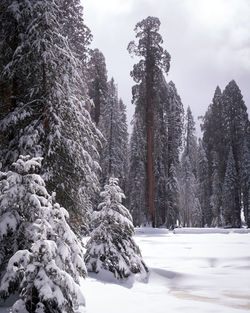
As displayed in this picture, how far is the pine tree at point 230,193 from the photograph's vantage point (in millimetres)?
35878

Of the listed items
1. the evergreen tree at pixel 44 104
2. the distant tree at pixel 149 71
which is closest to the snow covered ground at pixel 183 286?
the evergreen tree at pixel 44 104

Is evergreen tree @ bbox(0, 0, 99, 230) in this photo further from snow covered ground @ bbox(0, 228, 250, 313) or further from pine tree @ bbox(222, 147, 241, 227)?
pine tree @ bbox(222, 147, 241, 227)

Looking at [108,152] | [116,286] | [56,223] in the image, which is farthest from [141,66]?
[56,223]

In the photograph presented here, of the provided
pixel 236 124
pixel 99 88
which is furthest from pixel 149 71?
pixel 236 124

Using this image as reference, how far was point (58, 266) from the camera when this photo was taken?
533 centimetres

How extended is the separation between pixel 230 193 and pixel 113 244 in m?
29.0

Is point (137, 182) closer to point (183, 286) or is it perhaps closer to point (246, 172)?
point (246, 172)

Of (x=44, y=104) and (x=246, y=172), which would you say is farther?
(x=246, y=172)

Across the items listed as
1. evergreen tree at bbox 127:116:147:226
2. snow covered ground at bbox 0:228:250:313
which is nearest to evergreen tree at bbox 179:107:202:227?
evergreen tree at bbox 127:116:147:226

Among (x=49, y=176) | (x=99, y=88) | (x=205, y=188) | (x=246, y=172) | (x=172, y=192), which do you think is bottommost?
(x=49, y=176)

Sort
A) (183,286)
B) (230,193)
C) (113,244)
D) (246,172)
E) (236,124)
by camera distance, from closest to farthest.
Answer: (183,286)
(113,244)
(246,172)
(230,193)
(236,124)

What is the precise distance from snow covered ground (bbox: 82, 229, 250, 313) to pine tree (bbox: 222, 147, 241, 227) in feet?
77.6

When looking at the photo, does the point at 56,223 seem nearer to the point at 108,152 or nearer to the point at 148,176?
the point at 148,176

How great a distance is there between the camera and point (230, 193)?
36344mm
